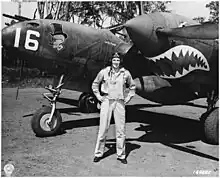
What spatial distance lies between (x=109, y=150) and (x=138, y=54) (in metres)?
2.57

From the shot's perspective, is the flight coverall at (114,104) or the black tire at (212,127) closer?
the flight coverall at (114,104)

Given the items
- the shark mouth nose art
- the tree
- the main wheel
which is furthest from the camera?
the main wheel

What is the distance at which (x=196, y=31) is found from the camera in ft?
16.4

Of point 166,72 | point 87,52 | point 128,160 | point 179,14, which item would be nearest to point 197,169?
point 128,160

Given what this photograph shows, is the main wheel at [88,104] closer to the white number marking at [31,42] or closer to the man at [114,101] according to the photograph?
the white number marking at [31,42]

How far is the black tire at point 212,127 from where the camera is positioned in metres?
6.05

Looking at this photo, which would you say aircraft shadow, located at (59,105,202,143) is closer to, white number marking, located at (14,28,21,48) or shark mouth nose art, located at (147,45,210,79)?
shark mouth nose art, located at (147,45,210,79)

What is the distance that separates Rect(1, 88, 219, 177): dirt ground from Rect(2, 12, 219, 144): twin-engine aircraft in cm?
53

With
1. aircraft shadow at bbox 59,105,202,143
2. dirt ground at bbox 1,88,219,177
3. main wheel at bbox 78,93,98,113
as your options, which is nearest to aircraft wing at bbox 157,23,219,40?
dirt ground at bbox 1,88,219,177

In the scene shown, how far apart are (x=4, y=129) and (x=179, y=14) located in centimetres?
470

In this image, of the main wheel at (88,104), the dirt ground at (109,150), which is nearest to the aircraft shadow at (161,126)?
the dirt ground at (109,150)

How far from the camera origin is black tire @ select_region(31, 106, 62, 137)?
6.54 m

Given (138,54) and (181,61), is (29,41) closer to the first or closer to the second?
(138,54)

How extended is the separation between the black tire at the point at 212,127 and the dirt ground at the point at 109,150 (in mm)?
151
